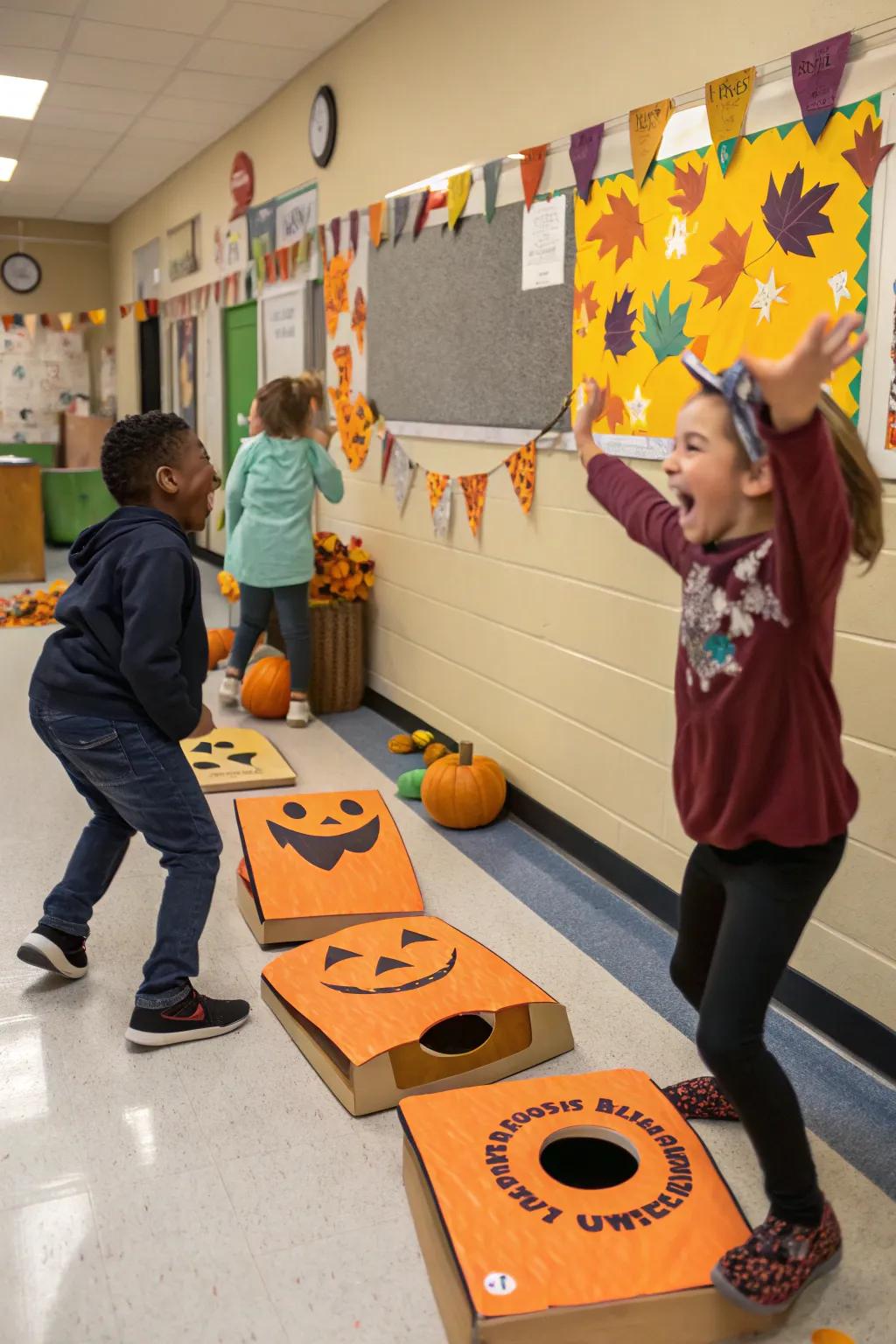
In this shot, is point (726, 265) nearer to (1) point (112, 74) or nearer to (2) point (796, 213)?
(2) point (796, 213)

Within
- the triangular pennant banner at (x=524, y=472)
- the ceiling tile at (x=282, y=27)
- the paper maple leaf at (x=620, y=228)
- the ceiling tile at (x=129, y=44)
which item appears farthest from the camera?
the ceiling tile at (x=129, y=44)

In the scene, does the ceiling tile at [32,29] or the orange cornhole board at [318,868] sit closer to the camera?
the orange cornhole board at [318,868]

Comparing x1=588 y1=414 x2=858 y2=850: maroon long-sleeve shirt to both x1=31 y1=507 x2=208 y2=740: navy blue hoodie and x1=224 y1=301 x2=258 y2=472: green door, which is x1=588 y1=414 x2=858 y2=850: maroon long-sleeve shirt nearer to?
x1=31 y1=507 x2=208 y2=740: navy blue hoodie

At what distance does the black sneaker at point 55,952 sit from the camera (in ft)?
8.02

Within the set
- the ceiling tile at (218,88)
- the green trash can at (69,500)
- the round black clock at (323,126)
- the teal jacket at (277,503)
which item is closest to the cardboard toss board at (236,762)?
the teal jacket at (277,503)

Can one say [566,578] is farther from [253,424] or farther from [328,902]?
[253,424]

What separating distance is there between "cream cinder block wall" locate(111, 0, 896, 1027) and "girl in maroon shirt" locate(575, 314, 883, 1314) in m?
0.77

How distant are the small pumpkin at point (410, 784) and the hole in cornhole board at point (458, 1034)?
1527mm

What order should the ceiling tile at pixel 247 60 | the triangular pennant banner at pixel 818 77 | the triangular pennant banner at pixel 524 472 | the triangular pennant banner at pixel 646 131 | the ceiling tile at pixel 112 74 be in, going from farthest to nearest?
the ceiling tile at pixel 112 74, the ceiling tile at pixel 247 60, the triangular pennant banner at pixel 524 472, the triangular pennant banner at pixel 646 131, the triangular pennant banner at pixel 818 77

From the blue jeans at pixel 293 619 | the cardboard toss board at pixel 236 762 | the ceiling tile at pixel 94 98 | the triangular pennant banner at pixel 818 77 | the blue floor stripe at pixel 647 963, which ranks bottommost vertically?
the blue floor stripe at pixel 647 963

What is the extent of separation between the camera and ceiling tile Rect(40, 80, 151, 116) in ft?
20.1

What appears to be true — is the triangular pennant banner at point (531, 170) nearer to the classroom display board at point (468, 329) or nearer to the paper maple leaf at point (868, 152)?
the classroom display board at point (468, 329)

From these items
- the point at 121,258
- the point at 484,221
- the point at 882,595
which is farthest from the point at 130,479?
the point at 121,258

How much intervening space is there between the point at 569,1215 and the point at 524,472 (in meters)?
2.31
